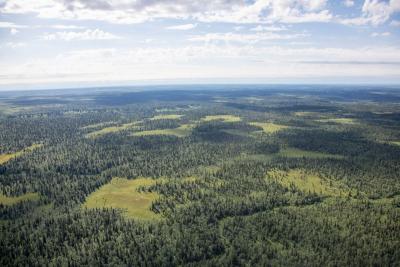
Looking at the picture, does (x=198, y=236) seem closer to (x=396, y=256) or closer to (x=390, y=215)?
(x=396, y=256)

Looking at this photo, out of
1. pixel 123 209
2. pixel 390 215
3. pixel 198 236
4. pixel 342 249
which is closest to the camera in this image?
pixel 342 249

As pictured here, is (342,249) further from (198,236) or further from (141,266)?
(141,266)

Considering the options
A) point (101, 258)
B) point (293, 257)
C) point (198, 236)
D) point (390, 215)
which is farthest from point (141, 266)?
point (390, 215)

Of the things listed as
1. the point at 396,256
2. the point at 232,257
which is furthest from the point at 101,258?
the point at 396,256

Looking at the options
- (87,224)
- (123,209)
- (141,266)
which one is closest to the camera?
(141,266)

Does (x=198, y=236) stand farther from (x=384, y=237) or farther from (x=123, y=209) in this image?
(x=384, y=237)

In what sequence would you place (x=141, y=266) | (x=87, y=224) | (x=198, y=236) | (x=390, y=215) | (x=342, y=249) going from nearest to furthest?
1. (x=141, y=266)
2. (x=342, y=249)
3. (x=198, y=236)
4. (x=87, y=224)
5. (x=390, y=215)

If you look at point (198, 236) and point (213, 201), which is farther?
point (213, 201)

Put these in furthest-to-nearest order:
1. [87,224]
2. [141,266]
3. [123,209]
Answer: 1. [123,209]
2. [87,224]
3. [141,266]

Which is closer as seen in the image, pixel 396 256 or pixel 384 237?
pixel 396 256
